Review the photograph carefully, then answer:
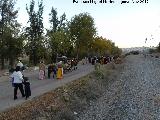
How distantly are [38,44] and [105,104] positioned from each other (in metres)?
45.5

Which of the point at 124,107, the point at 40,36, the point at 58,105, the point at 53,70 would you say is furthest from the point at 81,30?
the point at 58,105

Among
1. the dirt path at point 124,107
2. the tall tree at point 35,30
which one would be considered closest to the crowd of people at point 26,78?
the dirt path at point 124,107

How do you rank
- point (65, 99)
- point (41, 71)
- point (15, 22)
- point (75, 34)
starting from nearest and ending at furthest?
point (65, 99), point (41, 71), point (15, 22), point (75, 34)

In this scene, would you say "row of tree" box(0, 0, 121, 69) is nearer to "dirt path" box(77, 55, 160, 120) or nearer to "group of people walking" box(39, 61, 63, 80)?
"group of people walking" box(39, 61, 63, 80)

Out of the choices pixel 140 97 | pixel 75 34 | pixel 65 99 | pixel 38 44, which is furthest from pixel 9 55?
pixel 75 34

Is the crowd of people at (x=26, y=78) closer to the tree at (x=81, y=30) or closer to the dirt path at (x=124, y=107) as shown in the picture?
the dirt path at (x=124, y=107)

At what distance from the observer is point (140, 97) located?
1166 inches

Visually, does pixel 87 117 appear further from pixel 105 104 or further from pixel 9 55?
pixel 9 55

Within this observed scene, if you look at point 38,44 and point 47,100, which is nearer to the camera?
point 47,100

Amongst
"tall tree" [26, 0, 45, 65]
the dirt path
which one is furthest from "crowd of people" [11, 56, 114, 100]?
"tall tree" [26, 0, 45, 65]

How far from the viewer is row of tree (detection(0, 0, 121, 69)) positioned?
51031mm

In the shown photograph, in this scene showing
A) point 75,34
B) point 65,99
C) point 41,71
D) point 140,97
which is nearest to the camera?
point 65,99

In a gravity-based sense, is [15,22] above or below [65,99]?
above

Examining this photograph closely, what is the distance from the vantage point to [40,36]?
7512 cm
